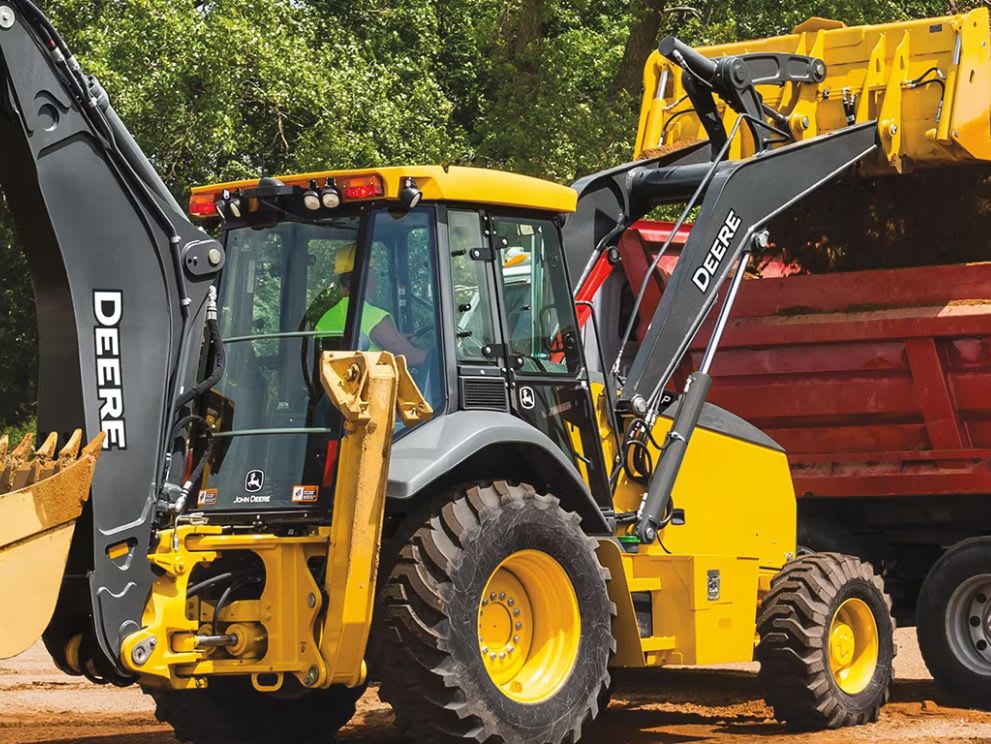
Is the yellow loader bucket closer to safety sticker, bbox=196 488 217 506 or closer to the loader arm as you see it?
safety sticker, bbox=196 488 217 506

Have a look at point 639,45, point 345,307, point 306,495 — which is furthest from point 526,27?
point 306,495

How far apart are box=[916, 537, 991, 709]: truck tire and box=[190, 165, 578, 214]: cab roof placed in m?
3.82

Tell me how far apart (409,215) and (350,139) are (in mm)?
11432

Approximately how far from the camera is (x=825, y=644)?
8891mm

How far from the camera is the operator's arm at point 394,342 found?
7.11 metres

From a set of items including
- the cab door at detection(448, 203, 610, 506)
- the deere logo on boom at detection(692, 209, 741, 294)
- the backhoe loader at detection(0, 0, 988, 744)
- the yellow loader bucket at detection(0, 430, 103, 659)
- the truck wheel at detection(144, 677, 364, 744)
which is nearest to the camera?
the yellow loader bucket at detection(0, 430, 103, 659)

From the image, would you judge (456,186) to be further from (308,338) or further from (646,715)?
(646,715)

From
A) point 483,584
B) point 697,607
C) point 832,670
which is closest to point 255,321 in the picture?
point 483,584

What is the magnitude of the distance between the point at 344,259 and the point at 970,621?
5.02m

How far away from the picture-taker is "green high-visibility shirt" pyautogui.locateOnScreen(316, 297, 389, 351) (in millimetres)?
7078

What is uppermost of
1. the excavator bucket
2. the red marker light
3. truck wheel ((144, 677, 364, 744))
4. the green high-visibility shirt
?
the excavator bucket

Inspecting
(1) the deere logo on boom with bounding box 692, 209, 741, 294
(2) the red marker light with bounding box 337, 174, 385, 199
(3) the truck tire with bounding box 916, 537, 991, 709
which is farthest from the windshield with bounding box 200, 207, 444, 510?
(3) the truck tire with bounding box 916, 537, 991, 709

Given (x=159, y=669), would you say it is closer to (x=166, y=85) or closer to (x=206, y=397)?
(x=206, y=397)

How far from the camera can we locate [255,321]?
7383 millimetres
